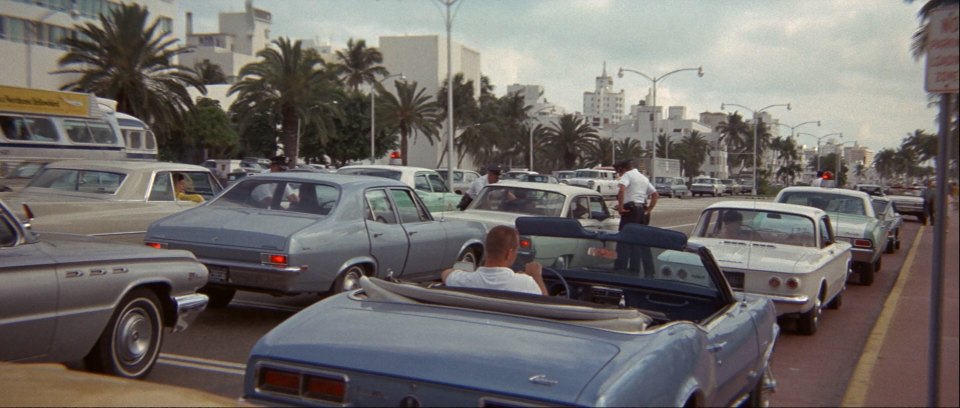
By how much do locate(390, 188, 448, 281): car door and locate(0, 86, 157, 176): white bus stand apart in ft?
35.2

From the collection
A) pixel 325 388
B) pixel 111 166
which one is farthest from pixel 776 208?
pixel 111 166

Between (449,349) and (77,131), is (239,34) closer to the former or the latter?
(77,131)

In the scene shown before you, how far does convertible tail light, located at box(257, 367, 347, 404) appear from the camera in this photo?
3.37 meters

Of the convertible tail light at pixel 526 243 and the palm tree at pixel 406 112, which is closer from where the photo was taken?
the convertible tail light at pixel 526 243

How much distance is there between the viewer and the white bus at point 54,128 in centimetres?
1777

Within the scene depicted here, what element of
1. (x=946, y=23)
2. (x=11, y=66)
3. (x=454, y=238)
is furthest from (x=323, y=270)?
(x=11, y=66)

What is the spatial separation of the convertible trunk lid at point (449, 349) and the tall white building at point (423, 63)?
83.1 meters

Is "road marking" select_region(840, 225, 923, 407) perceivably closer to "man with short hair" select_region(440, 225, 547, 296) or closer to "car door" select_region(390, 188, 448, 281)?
"man with short hair" select_region(440, 225, 547, 296)

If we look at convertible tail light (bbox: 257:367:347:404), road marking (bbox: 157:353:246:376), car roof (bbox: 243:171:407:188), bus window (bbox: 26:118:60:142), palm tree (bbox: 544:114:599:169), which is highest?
palm tree (bbox: 544:114:599:169)

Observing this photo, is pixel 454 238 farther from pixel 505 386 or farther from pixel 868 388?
pixel 505 386

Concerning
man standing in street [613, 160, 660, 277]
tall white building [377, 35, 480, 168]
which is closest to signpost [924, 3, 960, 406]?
man standing in street [613, 160, 660, 277]

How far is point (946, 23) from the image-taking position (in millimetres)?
3461

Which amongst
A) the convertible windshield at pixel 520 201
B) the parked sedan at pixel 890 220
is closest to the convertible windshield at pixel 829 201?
the parked sedan at pixel 890 220

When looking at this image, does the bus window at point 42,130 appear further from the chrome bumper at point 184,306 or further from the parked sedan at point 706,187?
the parked sedan at point 706,187
